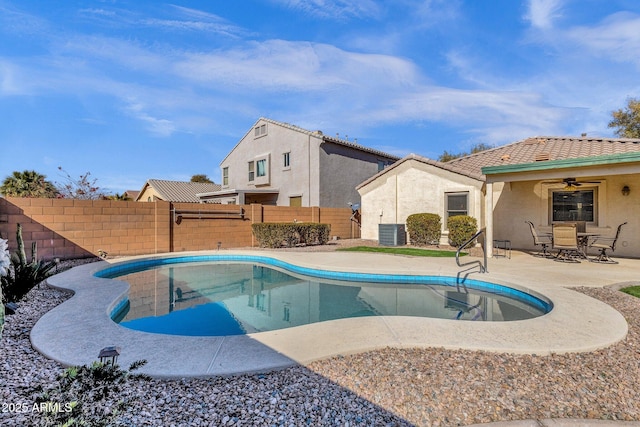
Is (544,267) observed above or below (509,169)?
below

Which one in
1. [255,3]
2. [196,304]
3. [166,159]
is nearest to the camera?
[196,304]

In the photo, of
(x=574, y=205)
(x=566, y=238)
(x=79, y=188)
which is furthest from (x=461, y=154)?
→ (x=79, y=188)

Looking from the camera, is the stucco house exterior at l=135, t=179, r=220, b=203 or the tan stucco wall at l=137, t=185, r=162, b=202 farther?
the tan stucco wall at l=137, t=185, r=162, b=202

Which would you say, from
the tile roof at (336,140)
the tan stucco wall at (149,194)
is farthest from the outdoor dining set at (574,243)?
the tan stucco wall at (149,194)

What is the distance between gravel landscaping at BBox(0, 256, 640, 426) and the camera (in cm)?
239

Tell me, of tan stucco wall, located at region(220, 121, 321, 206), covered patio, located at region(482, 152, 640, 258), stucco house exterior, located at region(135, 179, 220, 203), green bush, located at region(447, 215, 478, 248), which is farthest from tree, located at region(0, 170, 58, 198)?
covered patio, located at region(482, 152, 640, 258)

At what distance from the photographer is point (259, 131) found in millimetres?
23922

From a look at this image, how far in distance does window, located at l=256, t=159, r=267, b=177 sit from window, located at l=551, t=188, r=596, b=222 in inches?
693

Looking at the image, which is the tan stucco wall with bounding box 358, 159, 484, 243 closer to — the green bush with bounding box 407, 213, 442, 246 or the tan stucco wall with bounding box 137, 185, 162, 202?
the green bush with bounding box 407, 213, 442, 246

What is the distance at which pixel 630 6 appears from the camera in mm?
10922

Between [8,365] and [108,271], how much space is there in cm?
691

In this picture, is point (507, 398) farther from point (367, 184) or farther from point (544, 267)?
point (367, 184)

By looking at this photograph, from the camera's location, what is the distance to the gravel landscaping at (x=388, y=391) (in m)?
2.39

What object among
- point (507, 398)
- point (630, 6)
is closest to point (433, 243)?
point (630, 6)
